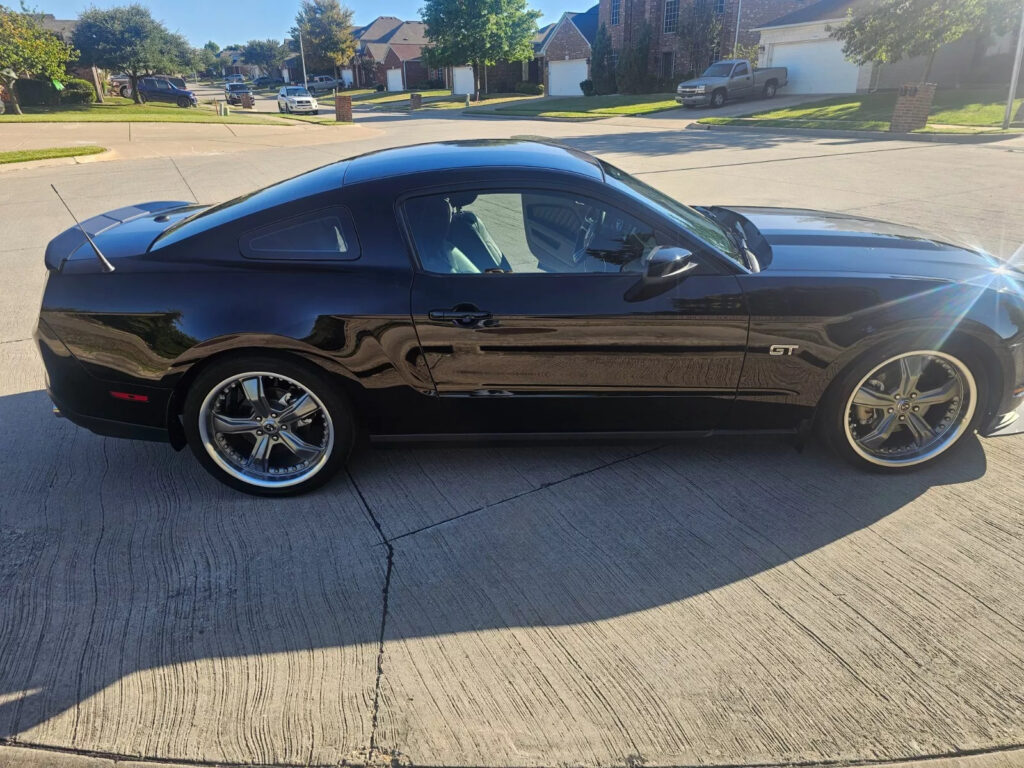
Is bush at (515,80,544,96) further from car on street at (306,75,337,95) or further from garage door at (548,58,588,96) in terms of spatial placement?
car on street at (306,75,337,95)

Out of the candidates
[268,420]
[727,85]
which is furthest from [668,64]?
[268,420]

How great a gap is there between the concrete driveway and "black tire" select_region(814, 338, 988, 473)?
0.38 feet

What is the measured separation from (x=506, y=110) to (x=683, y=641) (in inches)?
1522

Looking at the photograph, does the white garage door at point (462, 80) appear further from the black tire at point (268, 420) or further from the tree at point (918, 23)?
the black tire at point (268, 420)

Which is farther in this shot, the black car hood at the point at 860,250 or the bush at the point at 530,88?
the bush at the point at 530,88

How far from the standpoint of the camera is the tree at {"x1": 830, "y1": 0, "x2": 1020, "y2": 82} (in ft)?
70.4

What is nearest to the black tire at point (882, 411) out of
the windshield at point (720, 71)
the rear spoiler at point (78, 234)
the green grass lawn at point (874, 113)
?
the rear spoiler at point (78, 234)

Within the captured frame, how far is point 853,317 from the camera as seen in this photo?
3148mm

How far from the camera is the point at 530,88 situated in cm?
5562

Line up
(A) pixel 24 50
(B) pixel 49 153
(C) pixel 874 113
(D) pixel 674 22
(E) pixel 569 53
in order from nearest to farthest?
(B) pixel 49 153 → (C) pixel 874 113 → (A) pixel 24 50 → (D) pixel 674 22 → (E) pixel 569 53

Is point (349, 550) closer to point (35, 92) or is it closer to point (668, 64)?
point (668, 64)

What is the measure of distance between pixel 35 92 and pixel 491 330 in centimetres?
4583

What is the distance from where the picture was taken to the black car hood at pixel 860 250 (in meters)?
3.28

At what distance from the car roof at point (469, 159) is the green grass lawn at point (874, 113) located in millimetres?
19573
